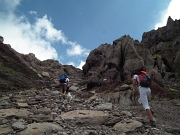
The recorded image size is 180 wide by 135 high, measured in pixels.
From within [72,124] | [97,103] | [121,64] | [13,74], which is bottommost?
[72,124]

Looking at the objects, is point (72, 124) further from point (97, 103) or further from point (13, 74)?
point (13, 74)

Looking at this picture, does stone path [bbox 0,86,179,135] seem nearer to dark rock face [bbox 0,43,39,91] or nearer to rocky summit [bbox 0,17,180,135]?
rocky summit [bbox 0,17,180,135]

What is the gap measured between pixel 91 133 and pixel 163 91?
50.9 ft

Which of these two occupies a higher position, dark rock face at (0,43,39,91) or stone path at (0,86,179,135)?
dark rock face at (0,43,39,91)

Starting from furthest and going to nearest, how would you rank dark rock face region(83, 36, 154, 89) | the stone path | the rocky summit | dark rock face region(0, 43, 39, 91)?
dark rock face region(83, 36, 154, 89) < dark rock face region(0, 43, 39, 91) < the rocky summit < the stone path

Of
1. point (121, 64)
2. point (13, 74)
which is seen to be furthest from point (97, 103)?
point (121, 64)

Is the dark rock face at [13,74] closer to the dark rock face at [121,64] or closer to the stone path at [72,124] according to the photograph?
the dark rock face at [121,64]

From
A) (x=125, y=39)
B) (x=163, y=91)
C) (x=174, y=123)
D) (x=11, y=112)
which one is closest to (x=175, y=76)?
(x=125, y=39)

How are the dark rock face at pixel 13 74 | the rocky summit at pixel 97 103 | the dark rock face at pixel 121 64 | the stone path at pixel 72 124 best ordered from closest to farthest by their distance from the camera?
the stone path at pixel 72 124, the rocky summit at pixel 97 103, the dark rock face at pixel 13 74, the dark rock face at pixel 121 64

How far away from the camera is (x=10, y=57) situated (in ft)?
89.2

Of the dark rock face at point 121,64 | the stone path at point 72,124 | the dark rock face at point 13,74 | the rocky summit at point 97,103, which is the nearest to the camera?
the stone path at point 72,124

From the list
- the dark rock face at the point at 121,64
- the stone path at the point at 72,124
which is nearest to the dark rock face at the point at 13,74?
the dark rock face at the point at 121,64

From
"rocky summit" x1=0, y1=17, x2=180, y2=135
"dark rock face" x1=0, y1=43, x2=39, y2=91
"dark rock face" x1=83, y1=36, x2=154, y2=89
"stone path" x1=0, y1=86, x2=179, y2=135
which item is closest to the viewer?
"stone path" x1=0, y1=86, x2=179, y2=135

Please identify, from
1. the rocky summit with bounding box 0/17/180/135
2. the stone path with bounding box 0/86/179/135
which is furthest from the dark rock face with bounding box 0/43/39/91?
the stone path with bounding box 0/86/179/135
